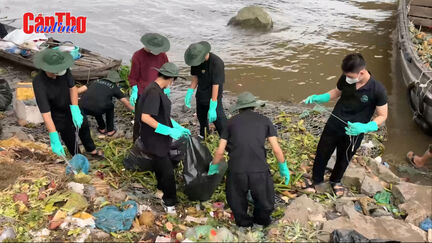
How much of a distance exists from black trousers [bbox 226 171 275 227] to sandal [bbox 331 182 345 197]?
123 centimetres

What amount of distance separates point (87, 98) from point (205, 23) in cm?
954

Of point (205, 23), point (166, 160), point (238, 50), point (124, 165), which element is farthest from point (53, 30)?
point (166, 160)

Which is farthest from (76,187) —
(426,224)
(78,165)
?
→ (426,224)

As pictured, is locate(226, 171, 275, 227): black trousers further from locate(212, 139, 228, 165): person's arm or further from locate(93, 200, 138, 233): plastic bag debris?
locate(93, 200, 138, 233): plastic bag debris

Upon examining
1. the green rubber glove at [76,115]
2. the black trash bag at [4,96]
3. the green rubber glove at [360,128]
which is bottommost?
the black trash bag at [4,96]

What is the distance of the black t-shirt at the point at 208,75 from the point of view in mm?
5281

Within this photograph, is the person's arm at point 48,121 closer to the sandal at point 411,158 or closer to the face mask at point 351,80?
the face mask at point 351,80

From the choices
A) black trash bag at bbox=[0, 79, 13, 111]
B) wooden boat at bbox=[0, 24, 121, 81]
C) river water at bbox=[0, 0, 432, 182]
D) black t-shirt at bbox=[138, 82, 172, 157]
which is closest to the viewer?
black t-shirt at bbox=[138, 82, 172, 157]

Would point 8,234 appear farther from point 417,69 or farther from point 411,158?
point 417,69

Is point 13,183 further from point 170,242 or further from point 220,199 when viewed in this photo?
point 220,199

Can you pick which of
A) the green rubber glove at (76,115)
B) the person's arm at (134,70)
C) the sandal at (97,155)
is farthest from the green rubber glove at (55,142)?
the person's arm at (134,70)

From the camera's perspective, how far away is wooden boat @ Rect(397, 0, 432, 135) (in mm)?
6914

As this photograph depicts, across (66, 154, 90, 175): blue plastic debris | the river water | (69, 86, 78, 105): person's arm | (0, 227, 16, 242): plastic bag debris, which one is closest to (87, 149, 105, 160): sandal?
(66, 154, 90, 175): blue plastic debris

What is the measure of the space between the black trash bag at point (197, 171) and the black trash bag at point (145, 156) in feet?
0.59
